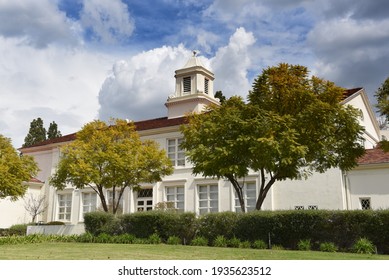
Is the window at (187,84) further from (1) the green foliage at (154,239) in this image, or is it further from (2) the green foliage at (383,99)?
(2) the green foliage at (383,99)

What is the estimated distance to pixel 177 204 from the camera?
3362cm

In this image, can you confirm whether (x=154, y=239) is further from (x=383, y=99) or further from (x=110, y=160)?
(x=383, y=99)

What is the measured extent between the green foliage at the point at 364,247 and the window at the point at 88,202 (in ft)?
80.8

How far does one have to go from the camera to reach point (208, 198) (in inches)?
1276

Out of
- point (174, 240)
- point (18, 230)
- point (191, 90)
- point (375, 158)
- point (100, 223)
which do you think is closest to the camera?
point (174, 240)

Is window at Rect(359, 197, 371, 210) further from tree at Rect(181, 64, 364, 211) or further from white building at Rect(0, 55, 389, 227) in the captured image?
tree at Rect(181, 64, 364, 211)

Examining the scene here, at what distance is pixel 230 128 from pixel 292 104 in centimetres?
305

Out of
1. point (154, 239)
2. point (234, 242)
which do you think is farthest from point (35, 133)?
point (234, 242)

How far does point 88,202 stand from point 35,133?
84.9 ft

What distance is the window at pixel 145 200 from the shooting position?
34906 mm

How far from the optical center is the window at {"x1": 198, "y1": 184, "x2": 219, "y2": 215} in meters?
32.2

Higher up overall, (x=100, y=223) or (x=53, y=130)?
(x=53, y=130)

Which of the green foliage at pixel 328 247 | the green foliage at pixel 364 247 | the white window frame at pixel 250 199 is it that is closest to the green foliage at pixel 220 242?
the green foliage at pixel 328 247

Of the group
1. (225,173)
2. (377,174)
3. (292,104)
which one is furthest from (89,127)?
(377,174)
